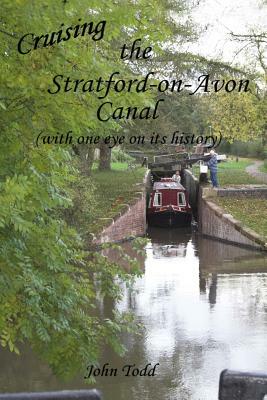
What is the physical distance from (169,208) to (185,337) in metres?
18.0

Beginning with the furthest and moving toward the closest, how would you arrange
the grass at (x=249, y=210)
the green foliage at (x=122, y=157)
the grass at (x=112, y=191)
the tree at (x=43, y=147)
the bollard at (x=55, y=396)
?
the grass at (x=112, y=191)
the grass at (x=249, y=210)
the green foliage at (x=122, y=157)
the tree at (x=43, y=147)
the bollard at (x=55, y=396)

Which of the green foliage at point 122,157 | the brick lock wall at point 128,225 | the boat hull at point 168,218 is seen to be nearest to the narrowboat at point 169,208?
the boat hull at point 168,218

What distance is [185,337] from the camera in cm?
1227

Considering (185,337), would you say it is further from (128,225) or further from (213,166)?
(213,166)

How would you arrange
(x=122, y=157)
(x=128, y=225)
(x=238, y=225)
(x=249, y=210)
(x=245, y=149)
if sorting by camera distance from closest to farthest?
(x=122, y=157) → (x=238, y=225) → (x=128, y=225) → (x=249, y=210) → (x=245, y=149)

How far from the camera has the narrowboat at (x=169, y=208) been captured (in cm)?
3016

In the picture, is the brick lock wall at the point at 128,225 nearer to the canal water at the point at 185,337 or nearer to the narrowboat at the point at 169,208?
the narrowboat at the point at 169,208

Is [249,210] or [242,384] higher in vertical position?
[242,384]

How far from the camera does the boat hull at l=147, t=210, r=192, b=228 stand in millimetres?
30062

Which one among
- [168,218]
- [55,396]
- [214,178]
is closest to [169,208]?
[168,218]

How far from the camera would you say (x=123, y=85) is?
594 cm

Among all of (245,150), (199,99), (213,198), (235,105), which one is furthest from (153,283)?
(245,150)

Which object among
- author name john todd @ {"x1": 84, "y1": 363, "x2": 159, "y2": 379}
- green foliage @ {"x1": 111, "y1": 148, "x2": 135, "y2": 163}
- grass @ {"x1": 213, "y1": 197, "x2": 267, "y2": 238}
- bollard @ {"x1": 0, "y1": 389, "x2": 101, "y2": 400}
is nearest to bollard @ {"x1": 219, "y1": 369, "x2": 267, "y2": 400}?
bollard @ {"x1": 0, "y1": 389, "x2": 101, "y2": 400}

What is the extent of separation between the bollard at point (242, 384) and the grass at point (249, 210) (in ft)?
67.2
